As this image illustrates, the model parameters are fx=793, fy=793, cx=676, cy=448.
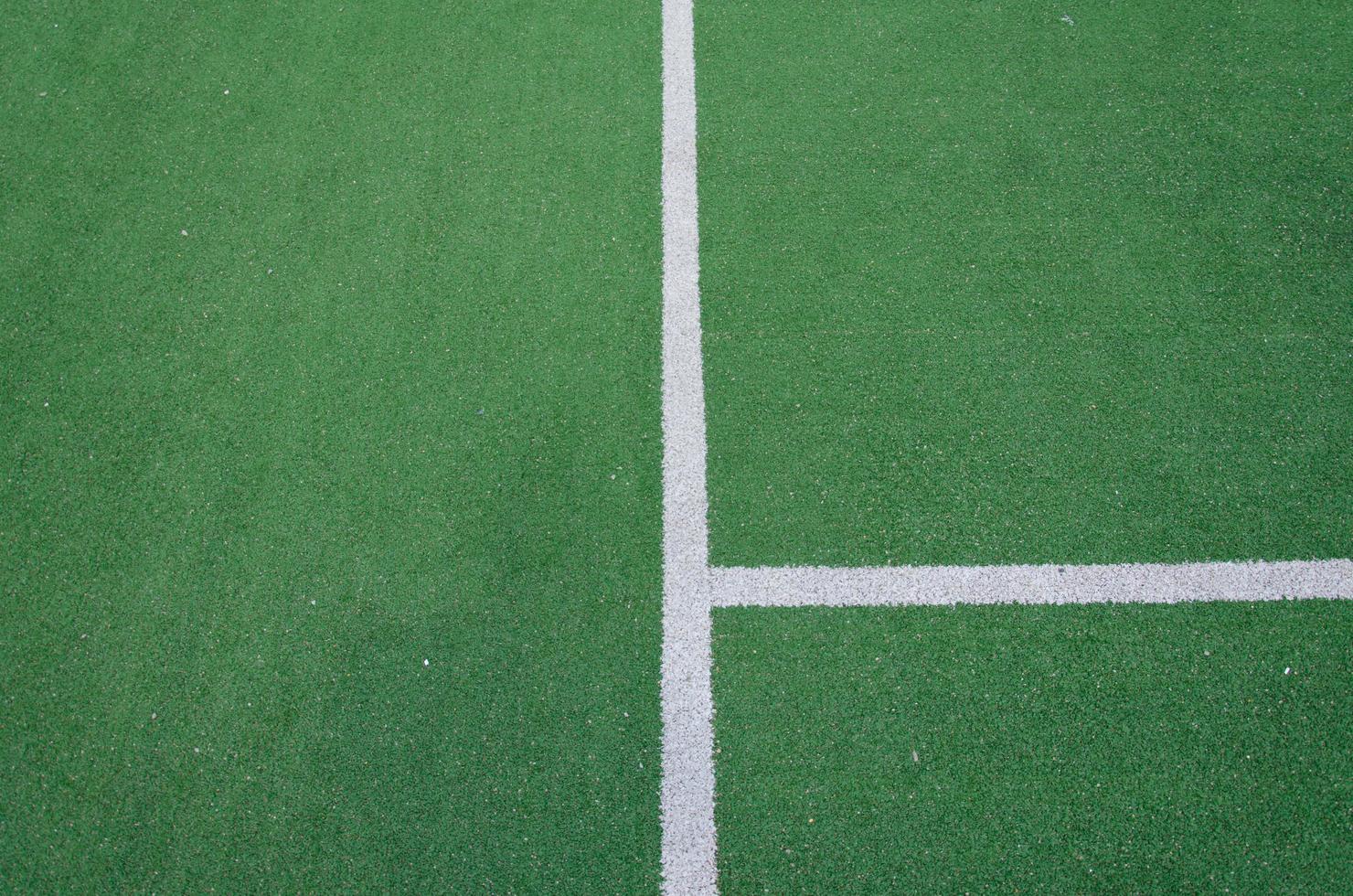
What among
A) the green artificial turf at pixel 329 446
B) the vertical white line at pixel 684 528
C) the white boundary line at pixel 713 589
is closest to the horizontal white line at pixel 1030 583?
the white boundary line at pixel 713 589

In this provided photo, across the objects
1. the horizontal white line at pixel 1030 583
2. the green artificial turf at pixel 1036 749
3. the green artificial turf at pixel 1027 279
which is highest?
the green artificial turf at pixel 1027 279

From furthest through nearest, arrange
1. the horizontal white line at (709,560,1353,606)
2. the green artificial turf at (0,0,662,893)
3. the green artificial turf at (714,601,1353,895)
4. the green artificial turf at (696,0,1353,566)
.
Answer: the green artificial turf at (696,0,1353,566), the horizontal white line at (709,560,1353,606), the green artificial turf at (0,0,662,893), the green artificial turf at (714,601,1353,895)

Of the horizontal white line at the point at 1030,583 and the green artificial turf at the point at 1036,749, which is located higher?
the horizontal white line at the point at 1030,583

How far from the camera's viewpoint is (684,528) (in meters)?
2.81

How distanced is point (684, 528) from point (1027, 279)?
1.73 m

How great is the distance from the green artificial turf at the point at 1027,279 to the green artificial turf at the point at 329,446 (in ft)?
1.49

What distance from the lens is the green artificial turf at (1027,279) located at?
2830 mm

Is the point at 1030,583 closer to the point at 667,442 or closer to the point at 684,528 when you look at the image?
the point at 684,528

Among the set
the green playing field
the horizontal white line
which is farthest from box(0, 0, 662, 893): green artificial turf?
the horizontal white line

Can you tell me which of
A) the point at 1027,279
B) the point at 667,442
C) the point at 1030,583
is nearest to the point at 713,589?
the point at 667,442

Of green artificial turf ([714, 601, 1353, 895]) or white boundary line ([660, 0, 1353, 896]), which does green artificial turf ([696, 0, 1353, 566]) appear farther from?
green artificial turf ([714, 601, 1353, 895])

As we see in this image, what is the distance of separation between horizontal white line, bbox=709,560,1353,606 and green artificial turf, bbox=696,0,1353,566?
0.05 m

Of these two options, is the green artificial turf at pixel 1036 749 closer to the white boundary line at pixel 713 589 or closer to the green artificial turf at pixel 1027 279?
the white boundary line at pixel 713 589

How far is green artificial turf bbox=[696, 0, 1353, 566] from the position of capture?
111 inches
